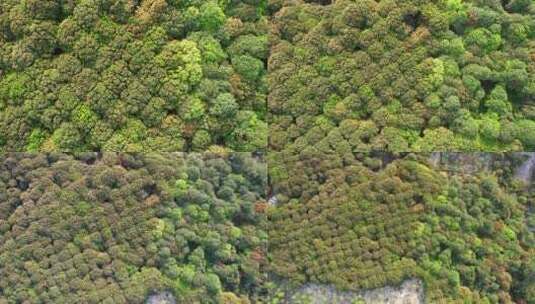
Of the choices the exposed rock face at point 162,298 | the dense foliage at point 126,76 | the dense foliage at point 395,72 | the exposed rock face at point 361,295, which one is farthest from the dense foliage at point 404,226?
the exposed rock face at point 162,298

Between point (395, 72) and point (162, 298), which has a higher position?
point (395, 72)

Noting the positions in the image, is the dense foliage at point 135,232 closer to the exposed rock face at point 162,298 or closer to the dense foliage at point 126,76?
the exposed rock face at point 162,298

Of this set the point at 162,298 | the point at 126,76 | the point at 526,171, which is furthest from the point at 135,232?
the point at 526,171

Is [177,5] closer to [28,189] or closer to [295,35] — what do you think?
[295,35]

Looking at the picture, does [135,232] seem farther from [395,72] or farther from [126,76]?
[395,72]

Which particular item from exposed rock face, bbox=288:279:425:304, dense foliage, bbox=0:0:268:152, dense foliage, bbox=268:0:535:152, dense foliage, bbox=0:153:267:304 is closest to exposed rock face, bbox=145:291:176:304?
dense foliage, bbox=0:153:267:304
